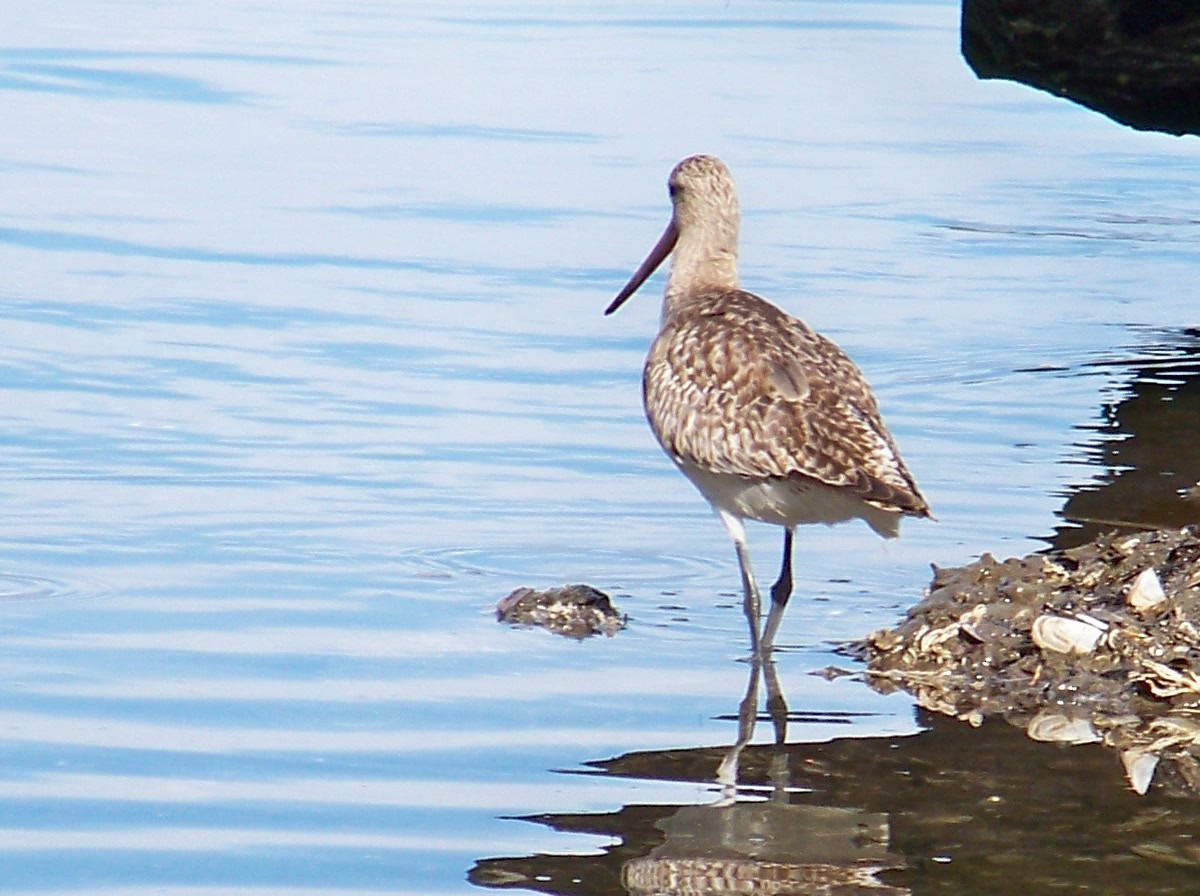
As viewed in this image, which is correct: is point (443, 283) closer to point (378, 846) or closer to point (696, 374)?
point (696, 374)

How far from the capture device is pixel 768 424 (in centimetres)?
698

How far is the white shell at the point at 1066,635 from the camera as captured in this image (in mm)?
6605

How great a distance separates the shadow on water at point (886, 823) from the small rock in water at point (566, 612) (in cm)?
70

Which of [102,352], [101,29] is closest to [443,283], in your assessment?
[102,352]

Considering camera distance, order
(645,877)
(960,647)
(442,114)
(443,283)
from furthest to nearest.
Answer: (442,114), (443,283), (960,647), (645,877)

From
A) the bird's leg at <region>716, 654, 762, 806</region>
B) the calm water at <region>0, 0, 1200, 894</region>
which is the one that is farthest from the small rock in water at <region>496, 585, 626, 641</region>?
the bird's leg at <region>716, 654, 762, 806</region>

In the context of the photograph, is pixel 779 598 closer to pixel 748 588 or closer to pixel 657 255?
pixel 748 588

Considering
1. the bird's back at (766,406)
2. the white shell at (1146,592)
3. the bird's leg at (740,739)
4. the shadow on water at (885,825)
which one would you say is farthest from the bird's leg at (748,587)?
the white shell at (1146,592)

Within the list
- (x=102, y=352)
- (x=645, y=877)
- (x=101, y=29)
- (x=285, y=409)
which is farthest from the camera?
(x=101, y=29)

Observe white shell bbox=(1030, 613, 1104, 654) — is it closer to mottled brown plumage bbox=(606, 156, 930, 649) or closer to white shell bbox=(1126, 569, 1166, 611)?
white shell bbox=(1126, 569, 1166, 611)

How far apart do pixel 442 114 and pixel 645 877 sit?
14008 mm

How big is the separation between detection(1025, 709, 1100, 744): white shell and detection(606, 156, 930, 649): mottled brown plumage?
28.2 inches

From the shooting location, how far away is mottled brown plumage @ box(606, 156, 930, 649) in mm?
6754

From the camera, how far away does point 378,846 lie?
17.2 feet
